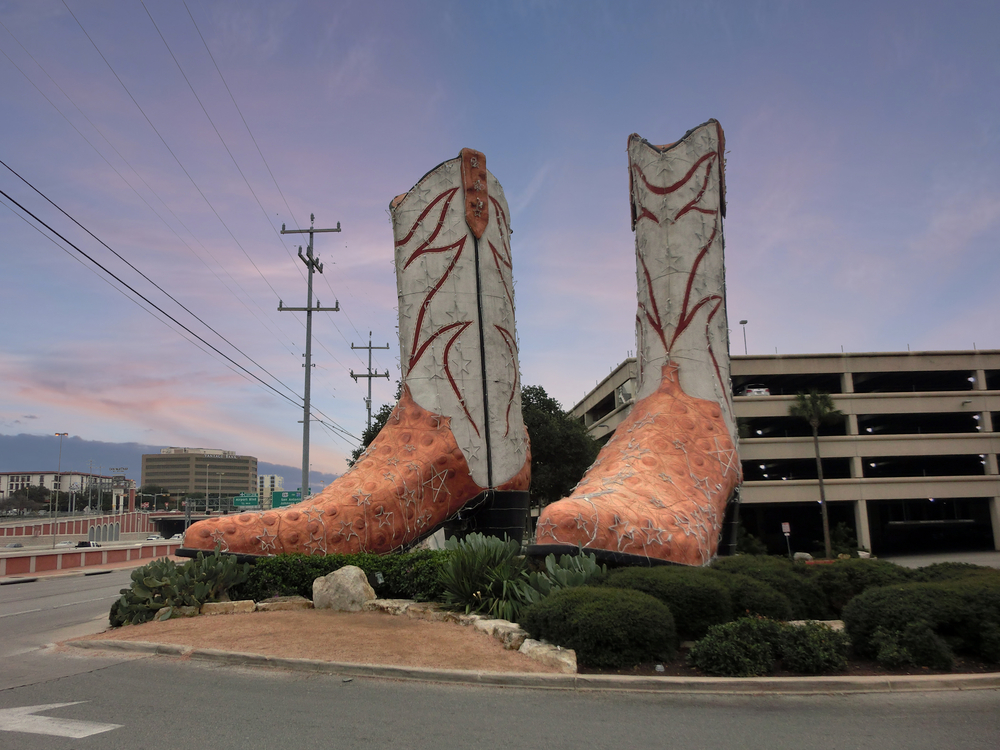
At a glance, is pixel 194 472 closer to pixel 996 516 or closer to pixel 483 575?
pixel 996 516

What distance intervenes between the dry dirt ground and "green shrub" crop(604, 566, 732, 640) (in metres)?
1.29

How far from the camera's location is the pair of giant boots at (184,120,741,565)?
8.67 meters

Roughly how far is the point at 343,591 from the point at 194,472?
136658 mm

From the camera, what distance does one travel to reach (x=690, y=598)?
616cm

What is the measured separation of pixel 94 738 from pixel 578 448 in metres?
26.2

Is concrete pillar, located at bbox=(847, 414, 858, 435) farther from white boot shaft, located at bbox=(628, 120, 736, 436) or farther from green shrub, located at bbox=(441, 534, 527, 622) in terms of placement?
green shrub, located at bbox=(441, 534, 527, 622)

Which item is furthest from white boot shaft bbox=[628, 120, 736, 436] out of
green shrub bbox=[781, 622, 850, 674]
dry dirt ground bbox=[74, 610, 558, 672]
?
dry dirt ground bbox=[74, 610, 558, 672]

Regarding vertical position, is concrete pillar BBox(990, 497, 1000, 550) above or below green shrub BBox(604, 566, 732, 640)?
below

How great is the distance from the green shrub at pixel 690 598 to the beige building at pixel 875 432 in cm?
2759

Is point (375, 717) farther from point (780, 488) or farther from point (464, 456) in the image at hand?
point (780, 488)

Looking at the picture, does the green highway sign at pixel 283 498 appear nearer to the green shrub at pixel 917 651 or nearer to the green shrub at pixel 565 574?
the green shrub at pixel 565 574

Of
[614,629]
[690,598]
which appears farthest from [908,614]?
[614,629]

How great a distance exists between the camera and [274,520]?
8602 mm

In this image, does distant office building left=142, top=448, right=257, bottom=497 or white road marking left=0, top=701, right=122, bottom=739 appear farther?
distant office building left=142, top=448, right=257, bottom=497
